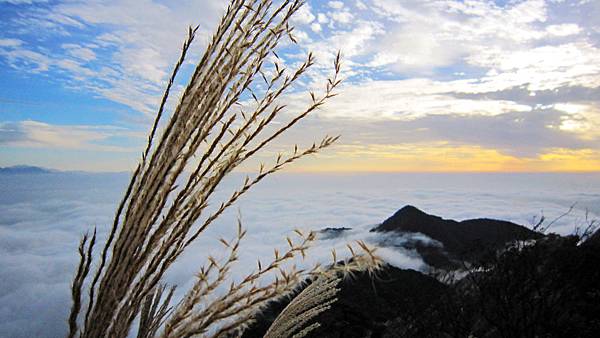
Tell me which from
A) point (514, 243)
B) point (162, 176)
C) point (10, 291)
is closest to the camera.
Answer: point (162, 176)

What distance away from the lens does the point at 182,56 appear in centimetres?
116

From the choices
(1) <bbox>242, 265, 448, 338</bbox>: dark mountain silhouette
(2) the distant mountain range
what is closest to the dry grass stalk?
(2) the distant mountain range

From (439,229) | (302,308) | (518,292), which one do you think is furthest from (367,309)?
(439,229)

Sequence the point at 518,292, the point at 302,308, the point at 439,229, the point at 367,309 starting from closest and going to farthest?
the point at 302,308
the point at 518,292
the point at 367,309
the point at 439,229

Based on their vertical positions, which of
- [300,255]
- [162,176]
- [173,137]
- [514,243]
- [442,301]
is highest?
[173,137]

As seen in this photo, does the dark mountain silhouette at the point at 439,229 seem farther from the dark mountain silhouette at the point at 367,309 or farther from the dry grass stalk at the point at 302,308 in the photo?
the dry grass stalk at the point at 302,308

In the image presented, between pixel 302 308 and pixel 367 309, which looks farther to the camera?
pixel 367 309

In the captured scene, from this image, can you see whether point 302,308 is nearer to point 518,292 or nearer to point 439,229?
point 518,292

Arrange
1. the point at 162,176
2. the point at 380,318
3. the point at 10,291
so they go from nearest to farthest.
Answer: the point at 162,176 → the point at 380,318 → the point at 10,291

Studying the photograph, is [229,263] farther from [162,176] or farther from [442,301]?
[442,301]

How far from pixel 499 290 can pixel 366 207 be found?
386 ft

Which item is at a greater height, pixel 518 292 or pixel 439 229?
pixel 518 292

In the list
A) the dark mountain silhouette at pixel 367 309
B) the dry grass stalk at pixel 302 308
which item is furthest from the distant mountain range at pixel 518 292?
the dark mountain silhouette at pixel 367 309

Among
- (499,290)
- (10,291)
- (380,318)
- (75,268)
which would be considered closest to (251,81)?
(75,268)
